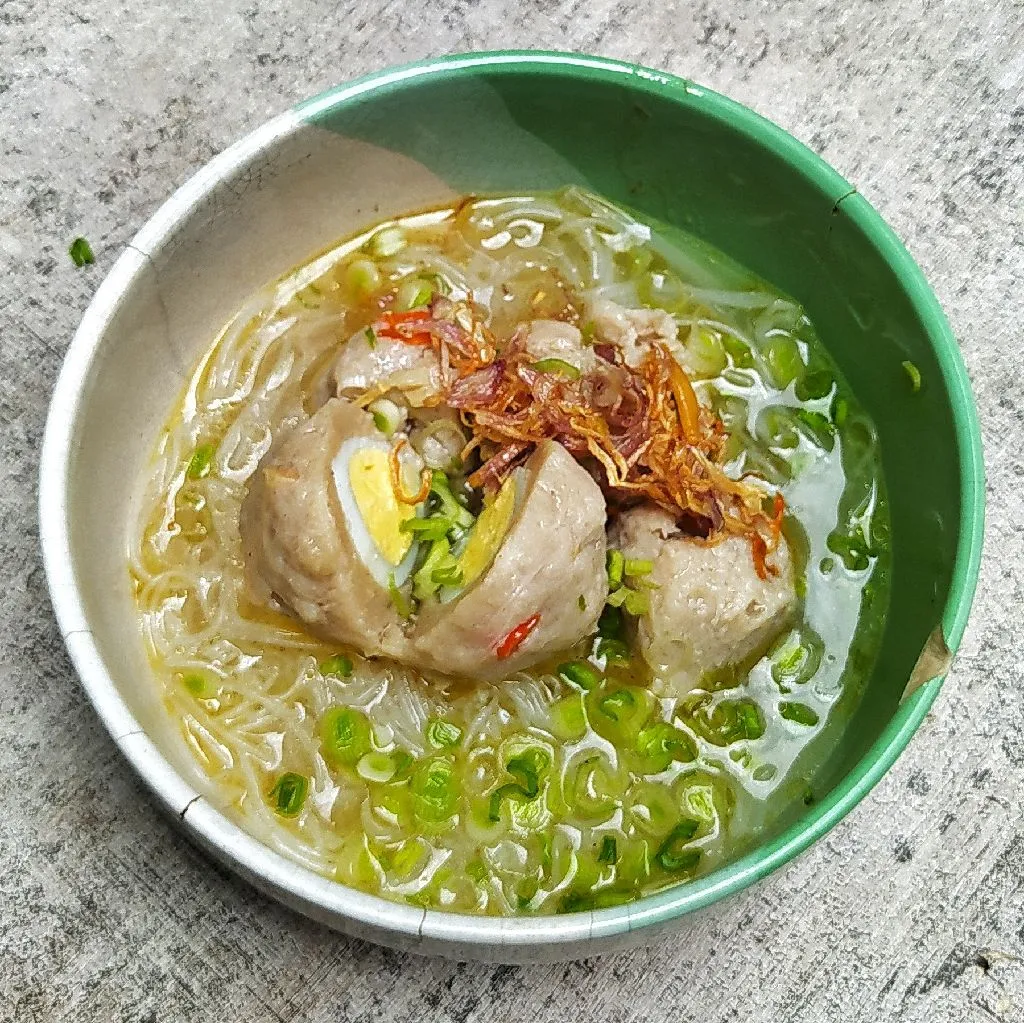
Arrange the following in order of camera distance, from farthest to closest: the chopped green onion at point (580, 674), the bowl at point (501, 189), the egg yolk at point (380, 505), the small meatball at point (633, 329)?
the small meatball at point (633, 329), the chopped green onion at point (580, 674), the egg yolk at point (380, 505), the bowl at point (501, 189)

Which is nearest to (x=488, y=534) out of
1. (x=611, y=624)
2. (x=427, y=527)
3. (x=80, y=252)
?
(x=427, y=527)

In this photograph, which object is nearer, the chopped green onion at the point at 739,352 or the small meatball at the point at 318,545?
the small meatball at the point at 318,545

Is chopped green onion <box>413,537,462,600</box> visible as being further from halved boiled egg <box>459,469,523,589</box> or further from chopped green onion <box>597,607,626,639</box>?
chopped green onion <box>597,607,626,639</box>

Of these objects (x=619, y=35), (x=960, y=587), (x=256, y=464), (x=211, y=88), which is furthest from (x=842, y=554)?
(x=211, y=88)

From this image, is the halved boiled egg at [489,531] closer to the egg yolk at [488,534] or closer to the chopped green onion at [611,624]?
the egg yolk at [488,534]

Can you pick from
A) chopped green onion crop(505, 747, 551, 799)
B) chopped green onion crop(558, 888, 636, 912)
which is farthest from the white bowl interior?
chopped green onion crop(558, 888, 636, 912)

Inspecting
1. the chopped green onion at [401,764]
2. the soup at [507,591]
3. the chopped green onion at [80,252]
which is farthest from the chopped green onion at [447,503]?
the chopped green onion at [80,252]

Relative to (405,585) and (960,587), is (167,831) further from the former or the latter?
(960,587)
